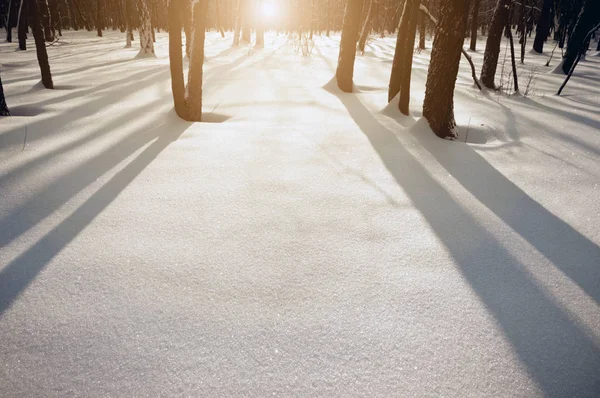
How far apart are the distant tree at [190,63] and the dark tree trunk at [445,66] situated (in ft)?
9.10

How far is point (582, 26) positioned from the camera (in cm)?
860

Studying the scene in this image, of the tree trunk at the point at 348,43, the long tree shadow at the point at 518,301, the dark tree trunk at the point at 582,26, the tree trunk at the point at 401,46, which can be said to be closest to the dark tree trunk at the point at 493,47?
the dark tree trunk at the point at 582,26

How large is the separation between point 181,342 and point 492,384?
1.26m

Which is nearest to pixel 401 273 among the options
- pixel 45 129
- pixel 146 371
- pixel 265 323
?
pixel 265 323

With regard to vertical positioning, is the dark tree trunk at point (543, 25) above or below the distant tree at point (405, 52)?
above

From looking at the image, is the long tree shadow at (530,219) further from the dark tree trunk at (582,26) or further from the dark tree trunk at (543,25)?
the dark tree trunk at (543,25)

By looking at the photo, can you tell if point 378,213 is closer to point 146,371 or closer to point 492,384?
point 492,384

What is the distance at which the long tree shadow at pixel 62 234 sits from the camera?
1.61m

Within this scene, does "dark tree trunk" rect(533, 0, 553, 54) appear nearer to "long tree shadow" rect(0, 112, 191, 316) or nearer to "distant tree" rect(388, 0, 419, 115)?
"distant tree" rect(388, 0, 419, 115)

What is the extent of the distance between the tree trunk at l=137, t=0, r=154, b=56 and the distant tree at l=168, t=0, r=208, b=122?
8.91m

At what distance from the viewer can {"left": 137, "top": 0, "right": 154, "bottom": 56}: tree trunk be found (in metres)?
11.2

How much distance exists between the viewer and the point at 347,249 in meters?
1.97

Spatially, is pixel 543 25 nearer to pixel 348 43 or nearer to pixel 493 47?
pixel 493 47

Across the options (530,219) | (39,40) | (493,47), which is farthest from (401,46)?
(39,40)
